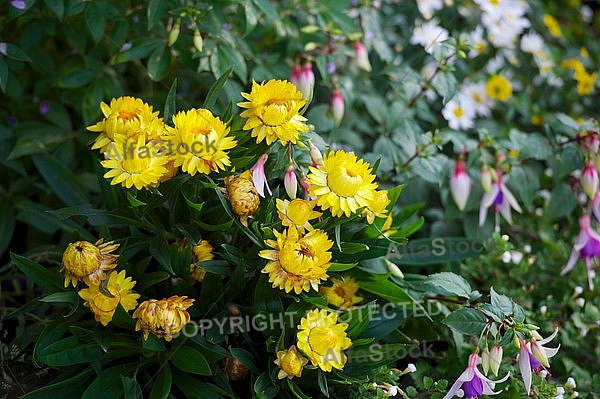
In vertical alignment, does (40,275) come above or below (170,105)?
below

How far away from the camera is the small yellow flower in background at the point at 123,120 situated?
114 cm

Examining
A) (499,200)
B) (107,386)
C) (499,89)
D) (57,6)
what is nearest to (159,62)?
(57,6)

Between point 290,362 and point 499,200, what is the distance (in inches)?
26.9

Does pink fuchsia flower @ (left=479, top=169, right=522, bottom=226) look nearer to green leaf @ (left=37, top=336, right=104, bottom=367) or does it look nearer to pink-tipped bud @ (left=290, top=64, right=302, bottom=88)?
pink-tipped bud @ (left=290, top=64, right=302, bottom=88)

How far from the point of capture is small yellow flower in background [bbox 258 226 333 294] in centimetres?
107

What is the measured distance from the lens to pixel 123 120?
115 cm

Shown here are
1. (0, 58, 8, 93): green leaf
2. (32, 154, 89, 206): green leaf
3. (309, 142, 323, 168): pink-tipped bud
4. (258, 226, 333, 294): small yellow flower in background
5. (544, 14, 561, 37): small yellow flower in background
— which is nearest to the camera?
(258, 226, 333, 294): small yellow flower in background

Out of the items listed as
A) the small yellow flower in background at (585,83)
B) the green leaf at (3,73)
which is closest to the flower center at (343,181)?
the green leaf at (3,73)

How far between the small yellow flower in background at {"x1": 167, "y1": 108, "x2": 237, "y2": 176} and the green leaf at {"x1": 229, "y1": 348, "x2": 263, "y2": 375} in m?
0.30

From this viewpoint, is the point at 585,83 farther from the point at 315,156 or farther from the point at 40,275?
the point at 40,275

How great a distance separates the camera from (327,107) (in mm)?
1706

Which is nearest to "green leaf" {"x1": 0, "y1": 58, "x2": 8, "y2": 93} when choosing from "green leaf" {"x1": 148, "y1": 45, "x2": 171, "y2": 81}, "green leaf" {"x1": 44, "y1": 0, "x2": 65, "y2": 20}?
"green leaf" {"x1": 44, "y1": 0, "x2": 65, "y2": 20}

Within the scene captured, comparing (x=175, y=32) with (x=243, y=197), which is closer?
(x=243, y=197)

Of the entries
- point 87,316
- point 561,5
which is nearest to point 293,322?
point 87,316
